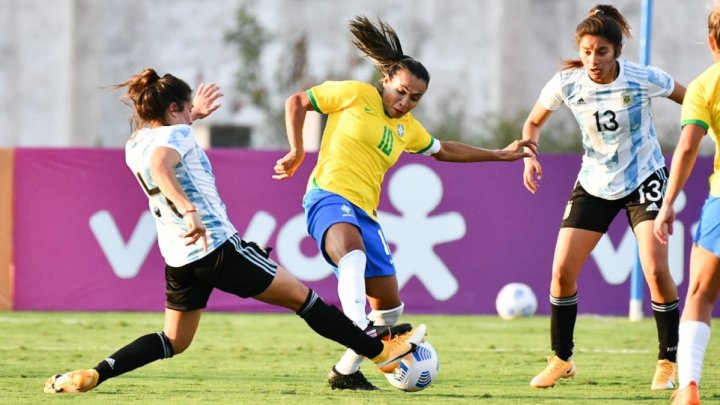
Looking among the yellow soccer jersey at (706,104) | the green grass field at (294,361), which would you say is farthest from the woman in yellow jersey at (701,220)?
the green grass field at (294,361)

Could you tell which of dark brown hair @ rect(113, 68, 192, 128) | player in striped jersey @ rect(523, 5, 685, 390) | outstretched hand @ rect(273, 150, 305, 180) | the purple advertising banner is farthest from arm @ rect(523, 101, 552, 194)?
the purple advertising banner

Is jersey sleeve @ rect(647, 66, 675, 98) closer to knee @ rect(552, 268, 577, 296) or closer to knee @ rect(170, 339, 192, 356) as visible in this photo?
knee @ rect(552, 268, 577, 296)

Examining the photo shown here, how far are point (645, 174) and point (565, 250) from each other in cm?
66

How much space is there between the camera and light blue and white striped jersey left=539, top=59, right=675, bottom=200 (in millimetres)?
7828

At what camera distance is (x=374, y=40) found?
7.95 metres

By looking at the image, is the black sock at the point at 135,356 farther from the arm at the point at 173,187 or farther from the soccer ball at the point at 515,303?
the soccer ball at the point at 515,303

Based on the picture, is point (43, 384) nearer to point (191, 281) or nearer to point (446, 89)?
point (191, 281)

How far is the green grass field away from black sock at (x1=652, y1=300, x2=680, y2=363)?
0.25m

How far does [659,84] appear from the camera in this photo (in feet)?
25.9

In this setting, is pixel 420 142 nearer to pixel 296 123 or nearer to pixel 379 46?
pixel 379 46

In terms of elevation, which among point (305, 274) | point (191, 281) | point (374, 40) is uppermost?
point (374, 40)

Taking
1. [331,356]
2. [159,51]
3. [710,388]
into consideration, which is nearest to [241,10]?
[159,51]

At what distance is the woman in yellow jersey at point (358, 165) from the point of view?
24.7 ft

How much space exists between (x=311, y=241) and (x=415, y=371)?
6190mm
